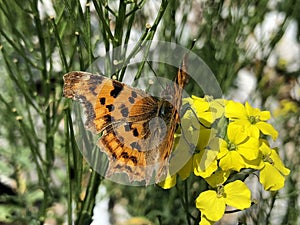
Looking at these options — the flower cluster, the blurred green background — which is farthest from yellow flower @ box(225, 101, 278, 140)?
the blurred green background

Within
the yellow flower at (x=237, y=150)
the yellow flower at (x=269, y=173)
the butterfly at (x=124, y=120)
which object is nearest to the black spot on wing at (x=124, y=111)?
the butterfly at (x=124, y=120)

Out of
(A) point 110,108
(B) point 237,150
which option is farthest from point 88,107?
(B) point 237,150

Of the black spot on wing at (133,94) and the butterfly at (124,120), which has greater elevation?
the black spot on wing at (133,94)


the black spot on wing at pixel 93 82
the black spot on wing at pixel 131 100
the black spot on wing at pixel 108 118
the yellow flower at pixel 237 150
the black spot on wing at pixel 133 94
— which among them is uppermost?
the black spot on wing at pixel 93 82

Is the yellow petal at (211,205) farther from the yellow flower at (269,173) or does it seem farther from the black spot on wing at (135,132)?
the black spot on wing at (135,132)

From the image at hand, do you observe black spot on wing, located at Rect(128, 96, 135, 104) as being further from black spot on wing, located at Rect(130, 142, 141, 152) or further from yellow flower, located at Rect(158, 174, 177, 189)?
yellow flower, located at Rect(158, 174, 177, 189)

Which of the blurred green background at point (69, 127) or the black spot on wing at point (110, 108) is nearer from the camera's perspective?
the black spot on wing at point (110, 108)

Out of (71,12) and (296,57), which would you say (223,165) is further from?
(296,57)
